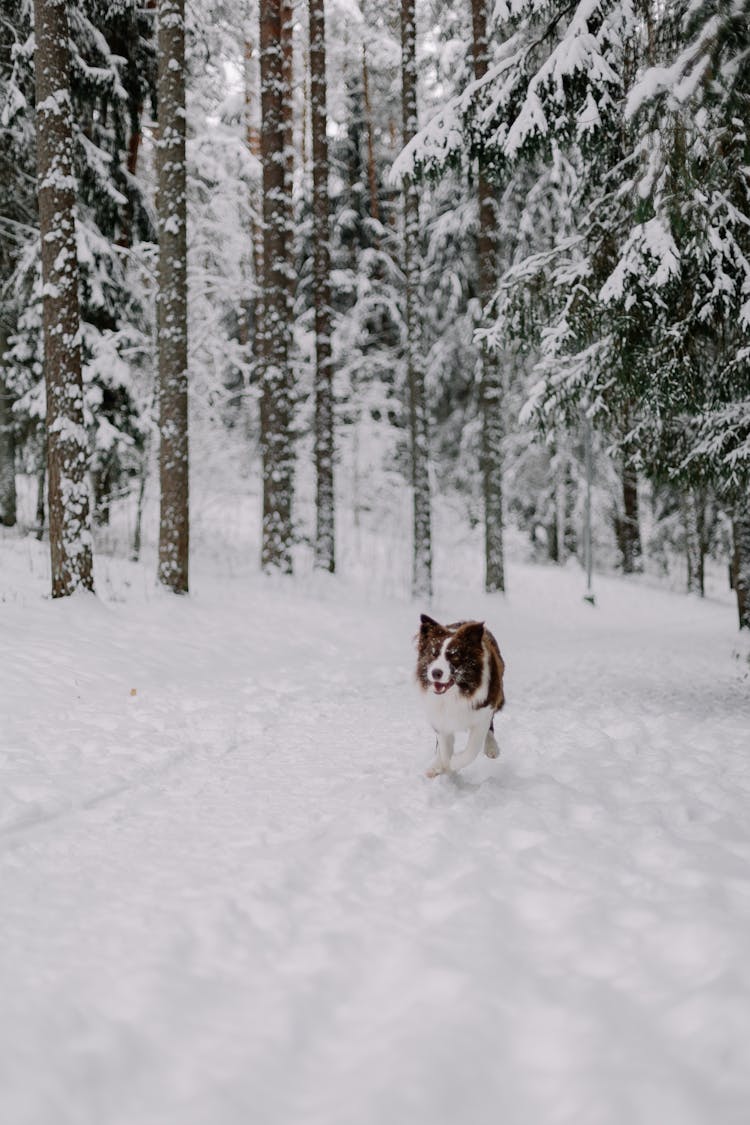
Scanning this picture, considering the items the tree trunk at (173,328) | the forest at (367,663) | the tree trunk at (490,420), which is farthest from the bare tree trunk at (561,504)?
the tree trunk at (173,328)

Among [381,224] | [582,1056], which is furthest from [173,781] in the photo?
[381,224]

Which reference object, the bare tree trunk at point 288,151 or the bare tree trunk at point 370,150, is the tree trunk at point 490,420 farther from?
the bare tree trunk at point 370,150

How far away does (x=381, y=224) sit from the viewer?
2311cm

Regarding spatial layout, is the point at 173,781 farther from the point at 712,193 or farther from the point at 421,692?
the point at 712,193

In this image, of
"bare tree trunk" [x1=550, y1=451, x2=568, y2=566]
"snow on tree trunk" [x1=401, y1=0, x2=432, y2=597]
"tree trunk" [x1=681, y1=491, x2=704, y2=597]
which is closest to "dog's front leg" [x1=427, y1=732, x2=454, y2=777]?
"snow on tree trunk" [x1=401, y1=0, x2=432, y2=597]

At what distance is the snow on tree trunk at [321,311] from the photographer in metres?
14.7

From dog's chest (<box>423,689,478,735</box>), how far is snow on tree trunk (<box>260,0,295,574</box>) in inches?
350

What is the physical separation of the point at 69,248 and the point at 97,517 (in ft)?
21.3

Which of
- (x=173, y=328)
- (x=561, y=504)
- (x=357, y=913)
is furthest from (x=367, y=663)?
(x=561, y=504)

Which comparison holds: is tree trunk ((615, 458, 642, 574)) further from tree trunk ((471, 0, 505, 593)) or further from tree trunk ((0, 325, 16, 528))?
tree trunk ((0, 325, 16, 528))

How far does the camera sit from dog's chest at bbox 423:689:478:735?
15.1 feet

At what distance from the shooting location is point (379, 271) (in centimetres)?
2275

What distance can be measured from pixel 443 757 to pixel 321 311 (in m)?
12.8

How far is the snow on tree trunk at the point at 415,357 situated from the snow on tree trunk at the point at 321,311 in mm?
1741
